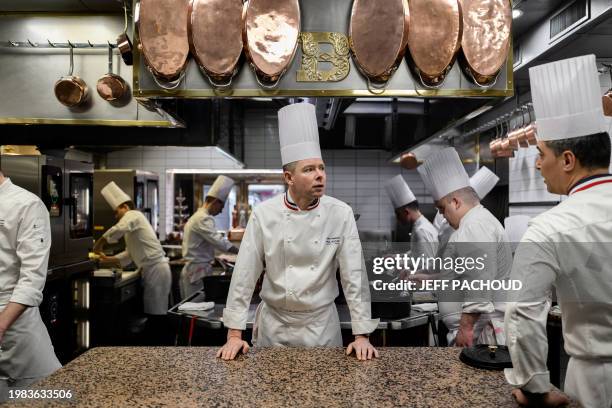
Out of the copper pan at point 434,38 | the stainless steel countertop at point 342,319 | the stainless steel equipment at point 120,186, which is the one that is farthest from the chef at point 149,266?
the copper pan at point 434,38

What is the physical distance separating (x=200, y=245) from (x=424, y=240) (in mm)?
2458

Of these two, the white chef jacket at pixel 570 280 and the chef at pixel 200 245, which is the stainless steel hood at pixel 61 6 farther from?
the white chef jacket at pixel 570 280

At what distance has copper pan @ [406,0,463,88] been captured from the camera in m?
2.09

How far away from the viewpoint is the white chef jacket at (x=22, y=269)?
225cm

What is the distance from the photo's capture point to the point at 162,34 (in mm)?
2100

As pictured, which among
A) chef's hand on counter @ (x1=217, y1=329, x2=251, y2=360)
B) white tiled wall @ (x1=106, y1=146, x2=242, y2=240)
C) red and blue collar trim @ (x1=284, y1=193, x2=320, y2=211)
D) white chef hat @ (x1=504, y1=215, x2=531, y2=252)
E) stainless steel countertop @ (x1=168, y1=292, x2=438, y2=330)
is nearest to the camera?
chef's hand on counter @ (x1=217, y1=329, x2=251, y2=360)

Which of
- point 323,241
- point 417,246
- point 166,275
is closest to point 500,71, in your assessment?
point 323,241

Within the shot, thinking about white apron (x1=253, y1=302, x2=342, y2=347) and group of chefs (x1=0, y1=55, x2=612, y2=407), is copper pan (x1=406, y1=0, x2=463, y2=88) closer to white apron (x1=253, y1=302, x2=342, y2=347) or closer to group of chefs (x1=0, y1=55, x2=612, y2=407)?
group of chefs (x1=0, y1=55, x2=612, y2=407)

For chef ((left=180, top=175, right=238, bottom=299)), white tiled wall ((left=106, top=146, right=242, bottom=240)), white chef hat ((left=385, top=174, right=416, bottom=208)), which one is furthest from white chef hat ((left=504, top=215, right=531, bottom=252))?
white tiled wall ((left=106, top=146, right=242, bottom=240))

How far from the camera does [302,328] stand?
2113 mm

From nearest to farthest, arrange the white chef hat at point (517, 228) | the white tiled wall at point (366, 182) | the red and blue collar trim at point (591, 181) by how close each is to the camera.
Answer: the red and blue collar trim at point (591, 181), the white chef hat at point (517, 228), the white tiled wall at point (366, 182)

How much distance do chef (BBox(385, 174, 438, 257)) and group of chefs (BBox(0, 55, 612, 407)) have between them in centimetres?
171

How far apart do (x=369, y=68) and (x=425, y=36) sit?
0.29m

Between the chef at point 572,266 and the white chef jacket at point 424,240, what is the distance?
3.62m
